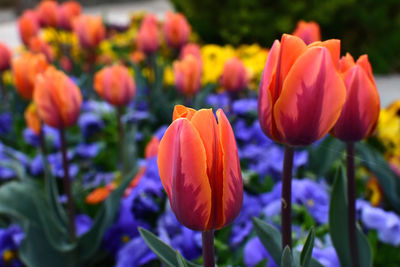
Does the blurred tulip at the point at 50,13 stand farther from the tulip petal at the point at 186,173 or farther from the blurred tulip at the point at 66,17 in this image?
the tulip petal at the point at 186,173

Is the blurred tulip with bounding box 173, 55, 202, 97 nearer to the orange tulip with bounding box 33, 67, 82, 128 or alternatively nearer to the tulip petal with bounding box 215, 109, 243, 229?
the orange tulip with bounding box 33, 67, 82, 128

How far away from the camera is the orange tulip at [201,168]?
1.62 ft

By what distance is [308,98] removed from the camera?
55 cm

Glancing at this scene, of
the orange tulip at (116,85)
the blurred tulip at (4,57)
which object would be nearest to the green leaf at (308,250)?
the orange tulip at (116,85)

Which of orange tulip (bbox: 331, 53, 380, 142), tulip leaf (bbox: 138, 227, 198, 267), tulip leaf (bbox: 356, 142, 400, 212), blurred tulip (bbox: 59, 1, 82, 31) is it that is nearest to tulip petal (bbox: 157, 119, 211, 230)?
tulip leaf (bbox: 138, 227, 198, 267)

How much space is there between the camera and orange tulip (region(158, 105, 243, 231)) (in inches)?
19.5

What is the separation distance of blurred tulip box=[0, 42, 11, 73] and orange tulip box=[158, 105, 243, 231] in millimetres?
1711

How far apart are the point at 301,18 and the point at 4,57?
2697 mm

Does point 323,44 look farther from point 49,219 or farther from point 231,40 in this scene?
point 231,40

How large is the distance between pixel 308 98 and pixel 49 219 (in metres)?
0.85

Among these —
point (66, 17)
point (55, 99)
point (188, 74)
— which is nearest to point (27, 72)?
point (55, 99)

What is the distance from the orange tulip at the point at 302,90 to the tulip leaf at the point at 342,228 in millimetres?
228

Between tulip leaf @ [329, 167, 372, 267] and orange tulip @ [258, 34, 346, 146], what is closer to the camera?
orange tulip @ [258, 34, 346, 146]

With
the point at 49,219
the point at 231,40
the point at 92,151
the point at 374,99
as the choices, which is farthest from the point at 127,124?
the point at 231,40
